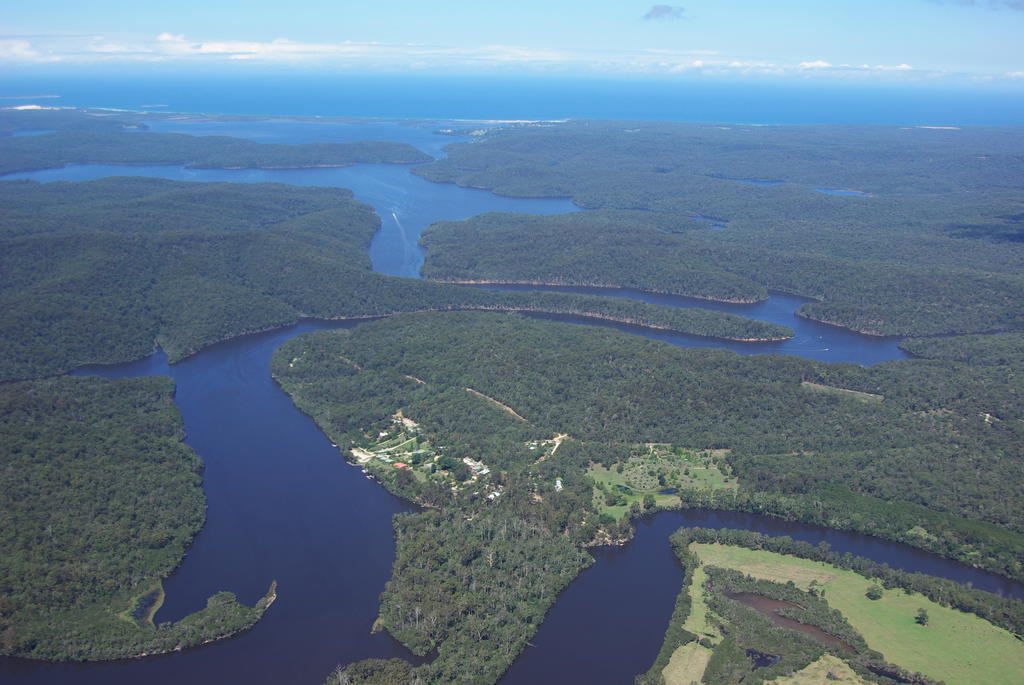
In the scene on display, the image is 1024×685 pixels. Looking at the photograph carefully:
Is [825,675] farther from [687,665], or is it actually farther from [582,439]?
[582,439]

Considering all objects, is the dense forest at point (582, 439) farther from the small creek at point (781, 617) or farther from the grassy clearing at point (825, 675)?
the grassy clearing at point (825, 675)

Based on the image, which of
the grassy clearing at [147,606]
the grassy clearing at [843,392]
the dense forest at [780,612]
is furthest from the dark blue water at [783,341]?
the grassy clearing at [147,606]

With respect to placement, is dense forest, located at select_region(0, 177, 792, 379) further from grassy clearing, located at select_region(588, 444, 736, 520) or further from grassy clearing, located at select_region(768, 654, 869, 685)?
grassy clearing, located at select_region(768, 654, 869, 685)

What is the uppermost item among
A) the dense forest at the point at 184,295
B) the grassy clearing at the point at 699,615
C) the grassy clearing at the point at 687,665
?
the dense forest at the point at 184,295

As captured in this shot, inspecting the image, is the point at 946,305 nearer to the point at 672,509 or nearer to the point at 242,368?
the point at 672,509

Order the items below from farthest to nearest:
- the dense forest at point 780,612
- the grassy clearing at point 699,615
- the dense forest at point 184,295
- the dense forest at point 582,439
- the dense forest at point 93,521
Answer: the dense forest at point 184,295 < the dense forest at point 582,439 < the grassy clearing at point 699,615 < the dense forest at point 93,521 < the dense forest at point 780,612

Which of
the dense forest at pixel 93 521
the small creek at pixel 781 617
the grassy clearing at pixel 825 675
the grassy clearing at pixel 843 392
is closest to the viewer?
the grassy clearing at pixel 825 675

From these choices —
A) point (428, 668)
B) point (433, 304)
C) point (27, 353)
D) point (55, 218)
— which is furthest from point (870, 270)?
point (55, 218)
